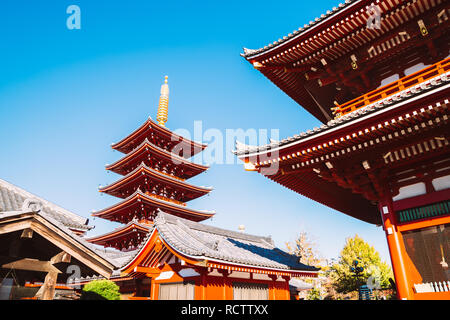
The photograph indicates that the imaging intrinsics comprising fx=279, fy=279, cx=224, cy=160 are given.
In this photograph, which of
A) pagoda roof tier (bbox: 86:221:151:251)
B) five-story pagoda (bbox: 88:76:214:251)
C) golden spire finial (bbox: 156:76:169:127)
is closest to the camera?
pagoda roof tier (bbox: 86:221:151:251)

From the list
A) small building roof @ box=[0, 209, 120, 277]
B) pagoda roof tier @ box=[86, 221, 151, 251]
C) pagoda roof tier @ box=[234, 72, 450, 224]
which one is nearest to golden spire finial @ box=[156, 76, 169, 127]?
pagoda roof tier @ box=[86, 221, 151, 251]

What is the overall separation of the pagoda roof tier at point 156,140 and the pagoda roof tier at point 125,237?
882 centimetres

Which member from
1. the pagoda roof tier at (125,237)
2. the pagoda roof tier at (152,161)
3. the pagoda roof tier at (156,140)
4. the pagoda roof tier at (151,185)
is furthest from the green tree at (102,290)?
the pagoda roof tier at (156,140)

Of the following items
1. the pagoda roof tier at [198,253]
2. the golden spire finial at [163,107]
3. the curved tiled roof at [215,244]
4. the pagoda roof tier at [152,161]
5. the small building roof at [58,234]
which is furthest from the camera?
the golden spire finial at [163,107]

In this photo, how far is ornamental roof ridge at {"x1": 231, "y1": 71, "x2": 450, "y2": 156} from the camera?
5.99 metres

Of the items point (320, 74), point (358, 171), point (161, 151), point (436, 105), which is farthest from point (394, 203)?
point (161, 151)

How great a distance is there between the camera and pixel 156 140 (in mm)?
27562

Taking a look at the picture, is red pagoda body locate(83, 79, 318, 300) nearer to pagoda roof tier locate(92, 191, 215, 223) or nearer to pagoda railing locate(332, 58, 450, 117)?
pagoda roof tier locate(92, 191, 215, 223)

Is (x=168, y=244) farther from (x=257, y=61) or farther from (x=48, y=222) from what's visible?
(x=257, y=61)

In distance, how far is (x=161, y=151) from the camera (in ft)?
83.8

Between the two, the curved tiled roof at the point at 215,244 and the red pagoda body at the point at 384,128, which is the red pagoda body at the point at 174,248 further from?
the red pagoda body at the point at 384,128

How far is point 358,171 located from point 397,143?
4.03 feet

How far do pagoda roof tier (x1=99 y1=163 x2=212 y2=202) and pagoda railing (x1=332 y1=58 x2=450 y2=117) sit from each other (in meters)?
18.1

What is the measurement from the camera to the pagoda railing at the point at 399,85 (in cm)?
750
